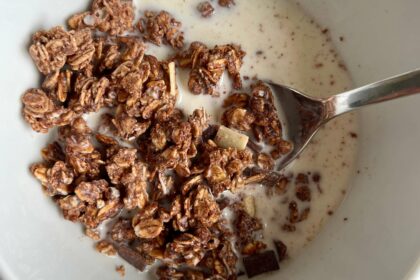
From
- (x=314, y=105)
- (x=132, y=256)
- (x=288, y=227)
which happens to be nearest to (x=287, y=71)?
(x=314, y=105)

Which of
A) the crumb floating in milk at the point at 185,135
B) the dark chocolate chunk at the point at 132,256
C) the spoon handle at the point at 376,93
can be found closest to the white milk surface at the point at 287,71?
the crumb floating in milk at the point at 185,135

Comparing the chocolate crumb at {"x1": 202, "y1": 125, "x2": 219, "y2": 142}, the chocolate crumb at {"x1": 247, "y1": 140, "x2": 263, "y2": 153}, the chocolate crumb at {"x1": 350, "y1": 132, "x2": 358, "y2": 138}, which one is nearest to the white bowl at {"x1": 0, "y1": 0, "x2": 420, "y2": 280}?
the chocolate crumb at {"x1": 350, "y1": 132, "x2": 358, "y2": 138}

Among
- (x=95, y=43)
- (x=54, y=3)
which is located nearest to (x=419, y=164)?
(x=95, y=43)

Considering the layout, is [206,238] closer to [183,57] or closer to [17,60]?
[183,57]

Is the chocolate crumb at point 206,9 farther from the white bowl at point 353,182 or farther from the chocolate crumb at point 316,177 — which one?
the chocolate crumb at point 316,177

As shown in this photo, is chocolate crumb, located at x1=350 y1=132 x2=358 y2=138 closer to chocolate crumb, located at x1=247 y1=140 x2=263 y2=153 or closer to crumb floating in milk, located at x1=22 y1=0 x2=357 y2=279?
crumb floating in milk, located at x1=22 y1=0 x2=357 y2=279
